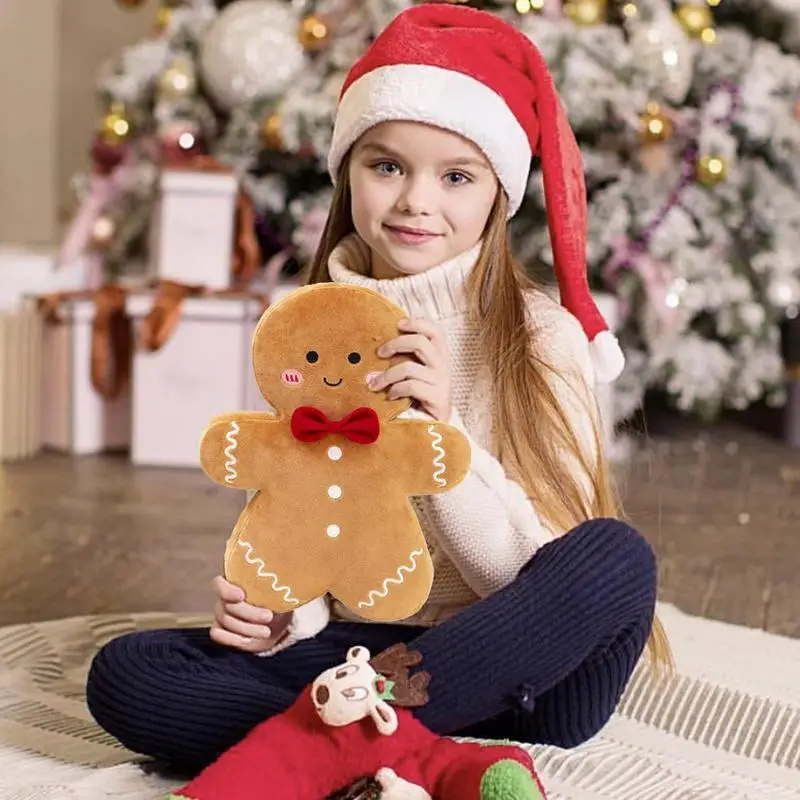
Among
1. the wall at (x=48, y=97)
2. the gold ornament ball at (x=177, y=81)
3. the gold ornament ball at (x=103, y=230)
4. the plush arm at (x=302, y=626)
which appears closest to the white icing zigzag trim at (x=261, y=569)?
the plush arm at (x=302, y=626)

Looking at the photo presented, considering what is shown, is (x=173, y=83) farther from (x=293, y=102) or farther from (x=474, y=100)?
(x=474, y=100)

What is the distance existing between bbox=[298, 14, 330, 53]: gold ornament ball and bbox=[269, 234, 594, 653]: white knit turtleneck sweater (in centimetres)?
154

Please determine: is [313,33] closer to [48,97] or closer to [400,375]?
[48,97]

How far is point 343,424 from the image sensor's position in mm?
1149

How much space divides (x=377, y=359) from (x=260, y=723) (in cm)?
32

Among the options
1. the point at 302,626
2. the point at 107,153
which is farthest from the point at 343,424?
the point at 107,153

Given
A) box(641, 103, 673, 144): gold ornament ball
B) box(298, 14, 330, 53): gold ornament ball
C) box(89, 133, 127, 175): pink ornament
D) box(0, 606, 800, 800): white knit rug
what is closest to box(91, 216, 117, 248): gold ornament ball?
box(89, 133, 127, 175): pink ornament

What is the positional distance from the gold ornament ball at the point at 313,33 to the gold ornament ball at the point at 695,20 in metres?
0.71

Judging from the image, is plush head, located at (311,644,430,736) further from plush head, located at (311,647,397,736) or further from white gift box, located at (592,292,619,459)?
white gift box, located at (592,292,619,459)

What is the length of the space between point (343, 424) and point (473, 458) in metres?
0.14

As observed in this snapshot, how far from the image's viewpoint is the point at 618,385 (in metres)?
2.92

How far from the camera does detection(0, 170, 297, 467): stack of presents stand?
2.79 m

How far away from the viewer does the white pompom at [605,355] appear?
4.49ft

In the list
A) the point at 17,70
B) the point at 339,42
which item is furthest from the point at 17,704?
the point at 17,70
